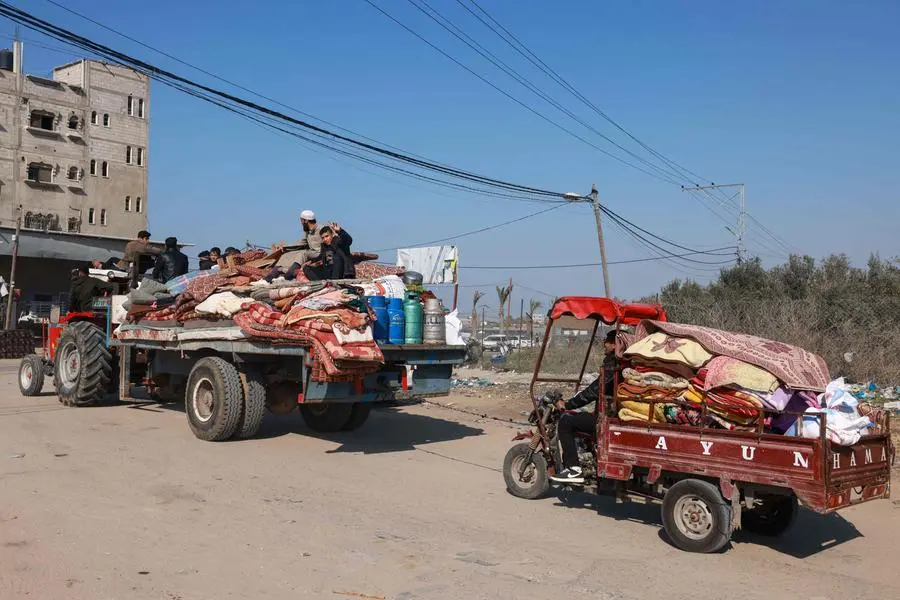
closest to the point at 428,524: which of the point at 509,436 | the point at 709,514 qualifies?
the point at 709,514

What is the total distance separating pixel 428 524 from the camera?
7414mm

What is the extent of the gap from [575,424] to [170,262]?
807 cm

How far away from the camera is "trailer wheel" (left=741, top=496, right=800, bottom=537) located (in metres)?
7.37

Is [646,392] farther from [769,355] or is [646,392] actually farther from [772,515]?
[772,515]

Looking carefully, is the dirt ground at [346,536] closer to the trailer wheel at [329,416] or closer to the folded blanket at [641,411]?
→ the folded blanket at [641,411]

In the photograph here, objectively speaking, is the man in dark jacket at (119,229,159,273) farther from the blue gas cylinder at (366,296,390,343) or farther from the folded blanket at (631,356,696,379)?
the folded blanket at (631,356,696,379)

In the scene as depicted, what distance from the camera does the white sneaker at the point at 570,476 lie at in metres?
8.09

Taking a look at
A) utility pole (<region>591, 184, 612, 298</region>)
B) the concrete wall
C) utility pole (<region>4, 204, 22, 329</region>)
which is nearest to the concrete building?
the concrete wall

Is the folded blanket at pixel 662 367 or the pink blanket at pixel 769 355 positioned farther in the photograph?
the folded blanket at pixel 662 367

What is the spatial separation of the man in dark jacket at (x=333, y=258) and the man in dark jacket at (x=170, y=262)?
9.25 ft

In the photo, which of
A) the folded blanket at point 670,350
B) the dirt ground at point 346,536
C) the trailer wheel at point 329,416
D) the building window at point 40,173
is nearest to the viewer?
the dirt ground at point 346,536

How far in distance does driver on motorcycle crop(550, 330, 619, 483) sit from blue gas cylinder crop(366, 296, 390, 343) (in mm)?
2961

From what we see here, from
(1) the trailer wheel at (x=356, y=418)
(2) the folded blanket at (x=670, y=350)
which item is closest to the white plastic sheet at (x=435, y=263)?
(1) the trailer wheel at (x=356, y=418)

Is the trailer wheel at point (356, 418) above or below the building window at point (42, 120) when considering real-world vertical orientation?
below
